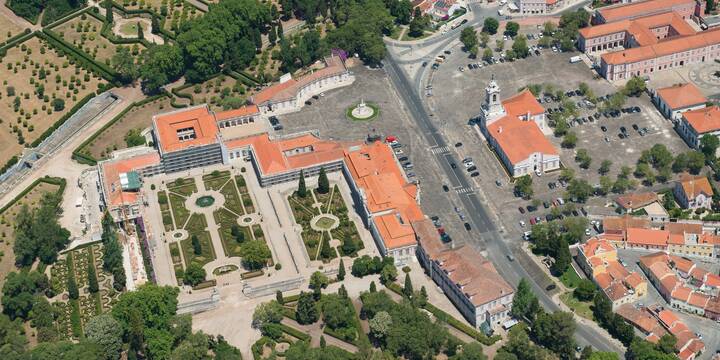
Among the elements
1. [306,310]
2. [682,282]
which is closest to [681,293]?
[682,282]

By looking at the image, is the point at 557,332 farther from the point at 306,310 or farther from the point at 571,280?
the point at 306,310

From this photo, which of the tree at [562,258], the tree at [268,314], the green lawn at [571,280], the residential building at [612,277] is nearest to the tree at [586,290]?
the residential building at [612,277]

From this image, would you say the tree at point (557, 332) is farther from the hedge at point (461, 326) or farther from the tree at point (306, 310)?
the tree at point (306, 310)

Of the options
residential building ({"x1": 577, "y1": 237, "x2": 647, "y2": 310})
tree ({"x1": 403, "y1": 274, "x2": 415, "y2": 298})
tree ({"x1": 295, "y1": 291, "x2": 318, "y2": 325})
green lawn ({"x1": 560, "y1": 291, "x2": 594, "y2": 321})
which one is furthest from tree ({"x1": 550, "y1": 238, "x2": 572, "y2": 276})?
tree ({"x1": 295, "y1": 291, "x2": 318, "y2": 325})

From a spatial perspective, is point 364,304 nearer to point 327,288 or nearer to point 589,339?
point 327,288

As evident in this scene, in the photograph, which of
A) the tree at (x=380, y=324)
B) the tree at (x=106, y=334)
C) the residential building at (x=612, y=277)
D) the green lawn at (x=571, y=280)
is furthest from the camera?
the green lawn at (x=571, y=280)

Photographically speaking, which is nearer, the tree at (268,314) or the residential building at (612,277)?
the tree at (268,314)

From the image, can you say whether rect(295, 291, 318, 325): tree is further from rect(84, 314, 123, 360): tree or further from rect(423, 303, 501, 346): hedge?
rect(84, 314, 123, 360): tree
